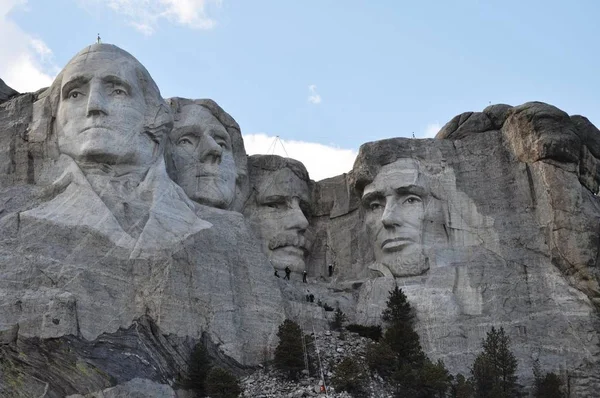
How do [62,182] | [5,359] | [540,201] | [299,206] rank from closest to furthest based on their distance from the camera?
1. [5,359]
2. [62,182]
3. [540,201]
4. [299,206]

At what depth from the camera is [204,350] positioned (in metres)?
32.2

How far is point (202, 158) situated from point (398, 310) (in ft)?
21.7

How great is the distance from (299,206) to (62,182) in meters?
8.04

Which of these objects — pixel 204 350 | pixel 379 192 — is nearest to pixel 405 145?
pixel 379 192

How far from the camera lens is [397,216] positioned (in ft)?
124

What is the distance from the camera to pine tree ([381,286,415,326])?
3553cm

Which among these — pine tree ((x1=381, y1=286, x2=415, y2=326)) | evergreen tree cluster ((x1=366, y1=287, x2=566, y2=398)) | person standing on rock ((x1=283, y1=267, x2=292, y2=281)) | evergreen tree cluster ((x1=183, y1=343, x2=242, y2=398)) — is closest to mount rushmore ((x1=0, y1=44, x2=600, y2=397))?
person standing on rock ((x1=283, y1=267, x2=292, y2=281))

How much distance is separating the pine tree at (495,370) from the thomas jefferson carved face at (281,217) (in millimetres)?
6538

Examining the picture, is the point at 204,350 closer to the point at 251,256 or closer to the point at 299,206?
the point at 251,256

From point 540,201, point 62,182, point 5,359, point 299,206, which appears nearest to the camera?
point 5,359

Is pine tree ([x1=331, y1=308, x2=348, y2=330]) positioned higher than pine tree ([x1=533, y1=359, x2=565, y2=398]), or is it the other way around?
pine tree ([x1=331, y1=308, x2=348, y2=330])

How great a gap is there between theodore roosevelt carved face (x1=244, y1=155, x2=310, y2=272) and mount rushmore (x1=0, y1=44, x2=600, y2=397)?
5 cm

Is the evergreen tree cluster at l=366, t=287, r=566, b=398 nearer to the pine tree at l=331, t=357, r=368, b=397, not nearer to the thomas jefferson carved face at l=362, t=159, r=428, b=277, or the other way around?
the pine tree at l=331, t=357, r=368, b=397

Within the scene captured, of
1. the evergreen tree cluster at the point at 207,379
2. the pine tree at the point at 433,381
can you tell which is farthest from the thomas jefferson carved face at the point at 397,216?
the evergreen tree cluster at the point at 207,379
